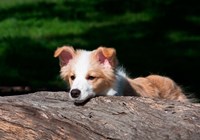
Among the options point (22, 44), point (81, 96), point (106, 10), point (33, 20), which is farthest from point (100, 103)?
point (106, 10)

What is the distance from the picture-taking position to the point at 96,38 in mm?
15156

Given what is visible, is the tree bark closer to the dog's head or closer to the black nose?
the black nose

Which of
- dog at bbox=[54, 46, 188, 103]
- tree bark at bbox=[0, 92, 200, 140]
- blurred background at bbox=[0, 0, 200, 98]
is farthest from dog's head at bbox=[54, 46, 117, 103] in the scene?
blurred background at bbox=[0, 0, 200, 98]

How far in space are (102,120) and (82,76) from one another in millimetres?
862

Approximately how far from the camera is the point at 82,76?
6270 mm

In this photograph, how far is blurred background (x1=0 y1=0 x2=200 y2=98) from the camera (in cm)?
1198

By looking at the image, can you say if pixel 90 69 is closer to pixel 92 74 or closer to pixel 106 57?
pixel 92 74

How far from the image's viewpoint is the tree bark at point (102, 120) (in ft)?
17.6

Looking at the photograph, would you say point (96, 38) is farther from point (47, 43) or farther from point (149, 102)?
point (149, 102)

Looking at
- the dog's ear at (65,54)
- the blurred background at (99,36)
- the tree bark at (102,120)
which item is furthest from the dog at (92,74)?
the blurred background at (99,36)

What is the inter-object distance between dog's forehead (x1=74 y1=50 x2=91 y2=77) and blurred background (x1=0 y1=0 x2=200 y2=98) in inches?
144

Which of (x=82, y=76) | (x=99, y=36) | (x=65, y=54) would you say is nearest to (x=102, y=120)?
(x=82, y=76)

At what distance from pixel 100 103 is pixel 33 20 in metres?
11.1

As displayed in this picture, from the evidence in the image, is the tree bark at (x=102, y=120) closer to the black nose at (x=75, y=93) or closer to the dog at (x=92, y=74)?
the black nose at (x=75, y=93)
